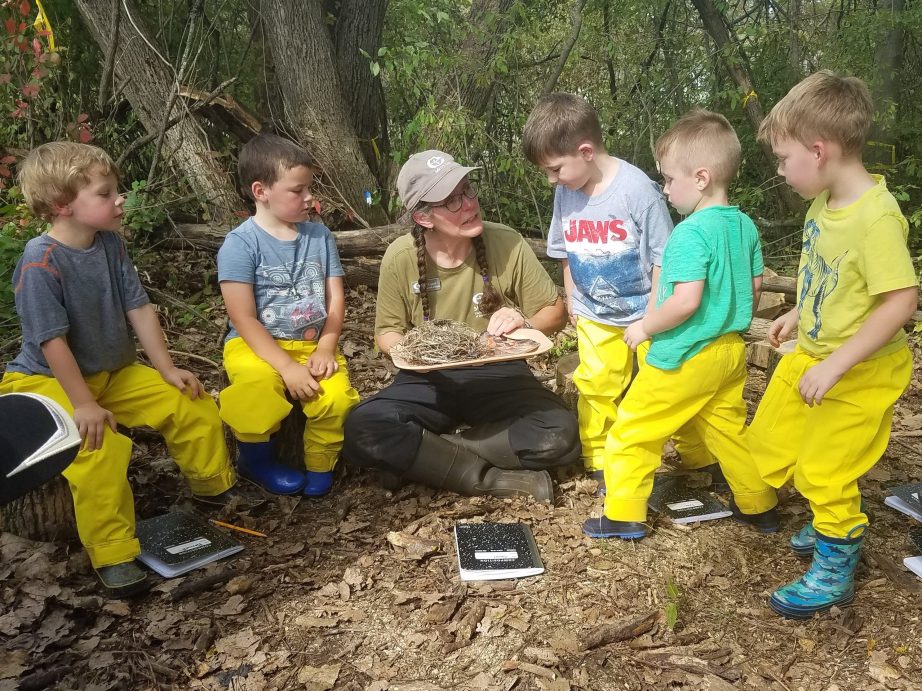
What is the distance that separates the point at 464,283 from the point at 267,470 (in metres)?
1.37

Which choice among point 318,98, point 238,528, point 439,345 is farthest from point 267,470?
point 318,98

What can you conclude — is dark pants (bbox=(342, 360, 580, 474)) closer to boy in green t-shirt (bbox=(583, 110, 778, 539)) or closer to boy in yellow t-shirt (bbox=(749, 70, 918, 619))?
boy in green t-shirt (bbox=(583, 110, 778, 539))

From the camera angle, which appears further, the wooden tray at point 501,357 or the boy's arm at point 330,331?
the boy's arm at point 330,331

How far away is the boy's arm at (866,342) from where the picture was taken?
2.19 meters

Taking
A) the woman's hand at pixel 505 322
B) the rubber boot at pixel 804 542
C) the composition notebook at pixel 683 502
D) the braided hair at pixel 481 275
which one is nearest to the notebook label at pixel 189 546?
the braided hair at pixel 481 275

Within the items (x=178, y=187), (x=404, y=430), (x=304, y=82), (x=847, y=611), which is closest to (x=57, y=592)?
(x=404, y=430)

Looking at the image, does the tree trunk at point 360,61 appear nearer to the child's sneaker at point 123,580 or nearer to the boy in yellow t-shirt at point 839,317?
the child's sneaker at point 123,580

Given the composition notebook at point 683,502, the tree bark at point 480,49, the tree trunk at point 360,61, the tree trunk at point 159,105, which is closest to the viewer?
the composition notebook at point 683,502

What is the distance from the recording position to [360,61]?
650 centimetres

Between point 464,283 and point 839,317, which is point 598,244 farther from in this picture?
point 839,317

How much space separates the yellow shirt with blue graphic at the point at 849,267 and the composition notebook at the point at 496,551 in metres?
1.35

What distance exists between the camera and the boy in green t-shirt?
2666mm

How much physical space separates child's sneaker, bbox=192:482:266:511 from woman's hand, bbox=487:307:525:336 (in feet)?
4.63

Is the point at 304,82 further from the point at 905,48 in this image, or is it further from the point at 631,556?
the point at 905,48
